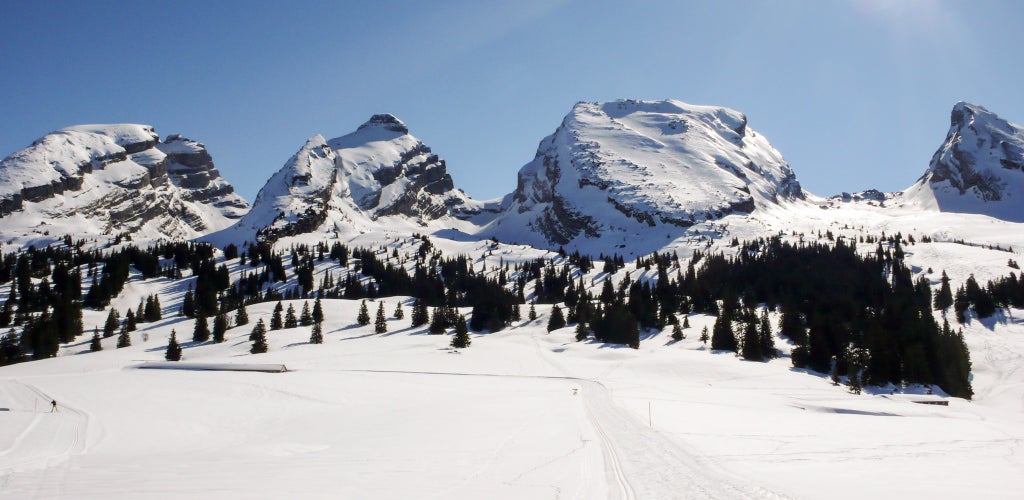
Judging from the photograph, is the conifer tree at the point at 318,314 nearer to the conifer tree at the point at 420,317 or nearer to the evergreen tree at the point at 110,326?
the conifer tree at the point at 420,317

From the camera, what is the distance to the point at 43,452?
2042 cm

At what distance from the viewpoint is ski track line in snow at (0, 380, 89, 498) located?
15.1 m

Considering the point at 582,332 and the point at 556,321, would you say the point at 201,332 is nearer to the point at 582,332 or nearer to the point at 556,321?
the point at 556,321

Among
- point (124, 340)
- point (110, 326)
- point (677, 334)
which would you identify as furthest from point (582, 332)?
point (110, 326)

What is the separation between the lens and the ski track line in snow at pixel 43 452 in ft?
49.6

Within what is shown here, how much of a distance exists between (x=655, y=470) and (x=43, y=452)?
2281 centimetres

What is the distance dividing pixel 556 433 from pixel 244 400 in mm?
22513

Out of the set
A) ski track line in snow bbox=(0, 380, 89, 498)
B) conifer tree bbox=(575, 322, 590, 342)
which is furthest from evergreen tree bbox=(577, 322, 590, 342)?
ski track line in snow bbox=(0, 380, 89, 498)

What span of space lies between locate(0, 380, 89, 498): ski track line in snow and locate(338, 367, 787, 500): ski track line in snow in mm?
15765

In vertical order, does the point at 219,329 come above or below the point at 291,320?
below

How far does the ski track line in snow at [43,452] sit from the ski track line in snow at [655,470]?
15765mm

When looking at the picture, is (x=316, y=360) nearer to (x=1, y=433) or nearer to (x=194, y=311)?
(x=1, y=433)

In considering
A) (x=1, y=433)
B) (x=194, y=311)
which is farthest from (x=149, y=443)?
(x=194, y=311)

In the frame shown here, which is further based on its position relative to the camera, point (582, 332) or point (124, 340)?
point (582, 332)
